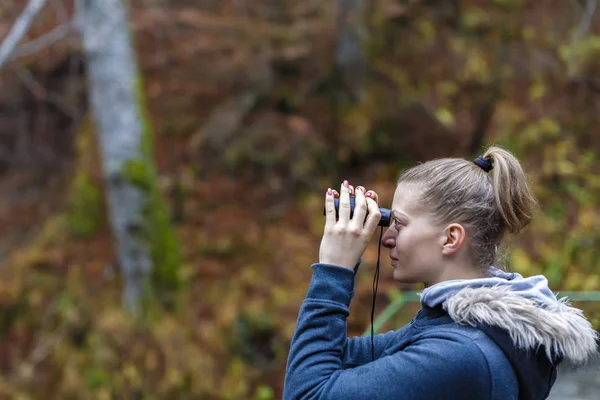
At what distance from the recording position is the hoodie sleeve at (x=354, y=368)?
128 centimetres

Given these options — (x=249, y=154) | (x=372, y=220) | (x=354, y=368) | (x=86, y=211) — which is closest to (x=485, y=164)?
(x=372, y=220)

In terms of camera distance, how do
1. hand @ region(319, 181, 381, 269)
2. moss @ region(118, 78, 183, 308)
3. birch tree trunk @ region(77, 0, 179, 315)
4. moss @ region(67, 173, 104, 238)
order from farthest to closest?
1. moss @ region(67, 173, 104, 238)
2. moss @ region(118, 78, 183, 308)
3. birch tree trunk @ region(77, 0, 179, 315)
4. hand @ region(319, 181, 381, 269)

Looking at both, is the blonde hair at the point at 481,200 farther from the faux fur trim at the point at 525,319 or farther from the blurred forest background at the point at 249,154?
the blurred forest background at the point at 249,154

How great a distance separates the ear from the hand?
0.18 metres

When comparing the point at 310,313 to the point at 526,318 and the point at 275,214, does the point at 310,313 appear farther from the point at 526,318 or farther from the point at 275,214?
the point at 275,214

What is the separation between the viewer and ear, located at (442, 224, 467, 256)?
59.0 inches

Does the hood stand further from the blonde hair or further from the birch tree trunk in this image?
the birch tree trunk

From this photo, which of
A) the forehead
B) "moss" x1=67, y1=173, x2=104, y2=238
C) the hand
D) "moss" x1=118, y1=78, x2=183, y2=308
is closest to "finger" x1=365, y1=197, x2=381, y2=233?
the hand

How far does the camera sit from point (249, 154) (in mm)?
7625

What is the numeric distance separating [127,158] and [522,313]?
16.5 ft

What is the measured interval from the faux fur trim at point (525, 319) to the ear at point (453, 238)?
12 centimetres

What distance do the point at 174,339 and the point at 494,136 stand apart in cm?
457

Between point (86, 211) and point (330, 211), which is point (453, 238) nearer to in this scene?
point (330, 211)

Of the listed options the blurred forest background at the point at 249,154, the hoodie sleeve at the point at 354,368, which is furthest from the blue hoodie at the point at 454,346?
the blurred forest background at the point at 249,154
